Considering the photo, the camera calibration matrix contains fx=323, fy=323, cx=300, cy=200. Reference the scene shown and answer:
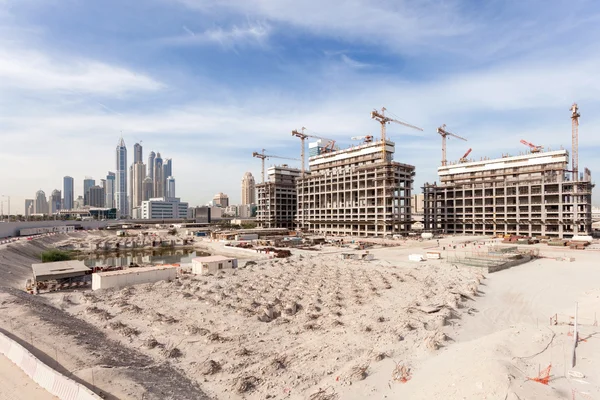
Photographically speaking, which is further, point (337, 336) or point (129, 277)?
point (129, 277)

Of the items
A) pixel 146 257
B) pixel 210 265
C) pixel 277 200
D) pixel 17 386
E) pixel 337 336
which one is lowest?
pixel 146 257

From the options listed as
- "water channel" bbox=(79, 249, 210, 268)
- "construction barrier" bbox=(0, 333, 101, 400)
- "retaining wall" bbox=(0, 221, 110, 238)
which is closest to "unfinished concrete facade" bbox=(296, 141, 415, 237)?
"water channel" bbox=(79, 249, 210, 268)

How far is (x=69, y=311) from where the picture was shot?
2667 centimetres

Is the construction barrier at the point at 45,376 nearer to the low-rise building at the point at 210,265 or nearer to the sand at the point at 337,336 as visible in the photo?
the sand at the point at 337,336

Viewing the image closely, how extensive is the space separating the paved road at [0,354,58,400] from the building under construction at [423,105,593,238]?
370ft

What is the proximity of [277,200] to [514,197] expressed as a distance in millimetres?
92133

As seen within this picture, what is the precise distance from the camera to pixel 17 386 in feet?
41.8

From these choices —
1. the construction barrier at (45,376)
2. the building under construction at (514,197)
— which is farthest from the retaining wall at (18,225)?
the building under construction at (514,197)

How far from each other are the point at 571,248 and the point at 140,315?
79897 mm

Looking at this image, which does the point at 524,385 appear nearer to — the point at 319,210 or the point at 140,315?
the point at 140,315

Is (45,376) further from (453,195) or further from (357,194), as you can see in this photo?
(453,195)

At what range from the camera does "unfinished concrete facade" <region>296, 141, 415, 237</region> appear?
341ft

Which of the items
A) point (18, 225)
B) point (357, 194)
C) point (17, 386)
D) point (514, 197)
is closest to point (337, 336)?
point (17, 386)

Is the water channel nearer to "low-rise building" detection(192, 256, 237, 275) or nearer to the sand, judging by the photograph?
"low-rise building" detection(192, 256, 237, 275)
